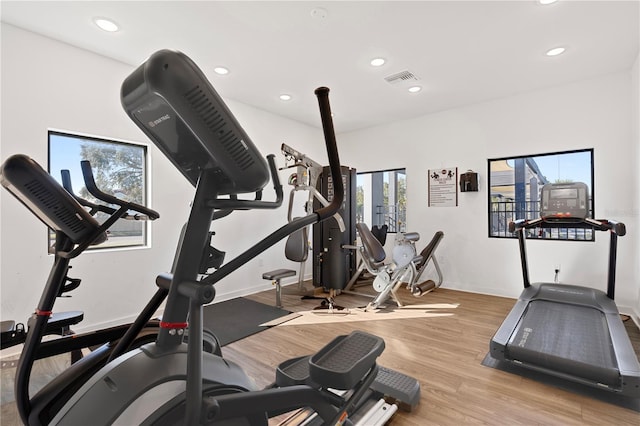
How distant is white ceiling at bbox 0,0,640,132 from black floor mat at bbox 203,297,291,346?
2.83m

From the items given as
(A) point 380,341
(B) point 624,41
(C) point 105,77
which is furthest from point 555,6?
(C) point 105,77

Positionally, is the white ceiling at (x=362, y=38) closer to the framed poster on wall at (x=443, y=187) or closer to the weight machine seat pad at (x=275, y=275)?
the framed poster on wall at (x=443, y=187)

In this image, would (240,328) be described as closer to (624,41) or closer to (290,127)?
(290,127)

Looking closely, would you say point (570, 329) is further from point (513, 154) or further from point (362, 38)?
point (362, 38)

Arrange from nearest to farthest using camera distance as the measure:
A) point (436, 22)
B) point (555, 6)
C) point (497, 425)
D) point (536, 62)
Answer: point (497, 425), point (555, 6), point (436, 22), point (536, 62)

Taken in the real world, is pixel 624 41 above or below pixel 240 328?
above

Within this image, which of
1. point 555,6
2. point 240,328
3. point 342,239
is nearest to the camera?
point 555,6

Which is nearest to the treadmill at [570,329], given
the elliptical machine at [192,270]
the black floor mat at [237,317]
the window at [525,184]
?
the window at [525,184]

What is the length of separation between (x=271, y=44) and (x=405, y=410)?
3215 millimetres

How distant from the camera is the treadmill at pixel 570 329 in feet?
6.28

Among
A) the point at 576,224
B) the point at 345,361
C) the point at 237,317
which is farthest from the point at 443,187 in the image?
the point at 345,361

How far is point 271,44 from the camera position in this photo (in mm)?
2941

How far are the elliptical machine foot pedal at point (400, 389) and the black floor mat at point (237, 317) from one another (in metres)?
1.48

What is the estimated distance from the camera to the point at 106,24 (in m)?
2.62
